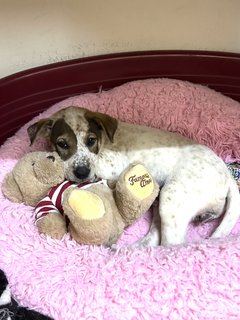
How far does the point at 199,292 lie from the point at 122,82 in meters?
1.63

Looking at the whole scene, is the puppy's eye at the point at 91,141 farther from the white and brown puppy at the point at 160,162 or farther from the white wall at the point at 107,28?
the white wall at the point at 107,28

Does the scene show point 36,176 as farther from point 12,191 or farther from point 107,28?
point 107,28

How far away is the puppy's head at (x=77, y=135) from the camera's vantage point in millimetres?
2379

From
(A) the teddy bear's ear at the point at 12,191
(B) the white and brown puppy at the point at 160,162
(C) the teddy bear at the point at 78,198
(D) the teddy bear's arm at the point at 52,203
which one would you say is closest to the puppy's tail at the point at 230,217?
(B) the white and brown puppy at the point at 160,162

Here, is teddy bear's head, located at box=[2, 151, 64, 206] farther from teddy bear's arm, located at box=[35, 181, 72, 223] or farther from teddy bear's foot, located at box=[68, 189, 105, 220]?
teddy bear's foot, located at box=[68, 189, 105, 220]

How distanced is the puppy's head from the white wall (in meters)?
0.75

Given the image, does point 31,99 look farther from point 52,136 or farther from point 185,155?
point 185,155

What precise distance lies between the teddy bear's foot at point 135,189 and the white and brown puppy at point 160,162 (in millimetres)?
168

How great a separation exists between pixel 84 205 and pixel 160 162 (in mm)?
661

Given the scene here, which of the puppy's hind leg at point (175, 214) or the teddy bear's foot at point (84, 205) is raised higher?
the teddy bear's foot at point (84, 205)

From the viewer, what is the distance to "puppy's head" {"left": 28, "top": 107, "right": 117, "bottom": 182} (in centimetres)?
238

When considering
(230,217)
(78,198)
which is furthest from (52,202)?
(230,217)

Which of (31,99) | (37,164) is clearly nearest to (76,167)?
(37,164)

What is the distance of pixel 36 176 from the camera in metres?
2.28
